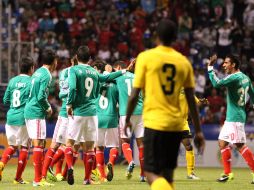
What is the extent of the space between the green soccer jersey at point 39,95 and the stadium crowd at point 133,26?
1376 cm

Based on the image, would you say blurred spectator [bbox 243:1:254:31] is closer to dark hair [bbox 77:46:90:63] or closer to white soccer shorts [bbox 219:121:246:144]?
white soccer shorts [bbox 219:121:246:144]

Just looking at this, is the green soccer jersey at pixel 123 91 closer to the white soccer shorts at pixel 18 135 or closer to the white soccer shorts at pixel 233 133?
the white soccer shorts at pixel 233 133

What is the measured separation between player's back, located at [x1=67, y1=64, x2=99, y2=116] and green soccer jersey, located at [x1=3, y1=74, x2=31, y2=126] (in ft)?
4.65

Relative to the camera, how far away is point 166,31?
10.0 metres

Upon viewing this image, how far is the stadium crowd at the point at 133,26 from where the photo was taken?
100 feet

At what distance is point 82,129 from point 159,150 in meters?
5.33

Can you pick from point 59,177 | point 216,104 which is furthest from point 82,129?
point 216,104

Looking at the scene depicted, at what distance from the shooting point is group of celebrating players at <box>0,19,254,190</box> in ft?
32.7

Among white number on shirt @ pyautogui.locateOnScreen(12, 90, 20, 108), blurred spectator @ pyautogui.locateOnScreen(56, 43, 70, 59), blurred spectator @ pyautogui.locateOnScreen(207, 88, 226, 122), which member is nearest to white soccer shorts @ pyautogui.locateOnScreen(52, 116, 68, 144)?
white number on shirt @ pyautogui.locateOnScreen(12, 90, 20, 108)

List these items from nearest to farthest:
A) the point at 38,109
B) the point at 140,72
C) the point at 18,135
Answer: the point at 140,72
the point at 38,109
the point at 18,135

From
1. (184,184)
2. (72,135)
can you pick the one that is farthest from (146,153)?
(184,184)

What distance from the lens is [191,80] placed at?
10141 millimetres

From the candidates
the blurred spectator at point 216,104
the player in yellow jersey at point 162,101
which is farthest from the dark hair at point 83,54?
the blurred spectator at point 216,104

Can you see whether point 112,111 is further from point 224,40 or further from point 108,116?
point 224,40
